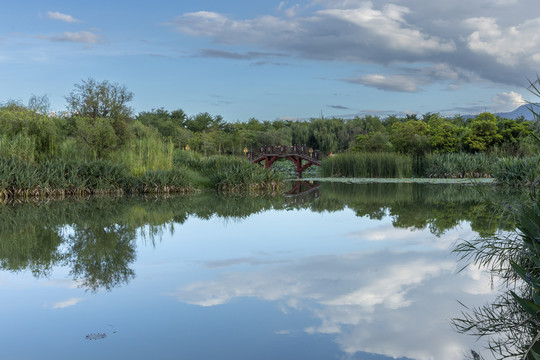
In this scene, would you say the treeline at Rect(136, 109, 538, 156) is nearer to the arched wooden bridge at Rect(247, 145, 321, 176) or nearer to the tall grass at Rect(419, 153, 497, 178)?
the tall grass at Rect(419, 153, 497, 178)

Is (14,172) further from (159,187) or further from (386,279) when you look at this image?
(386,279)

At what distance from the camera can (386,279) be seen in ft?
19.4

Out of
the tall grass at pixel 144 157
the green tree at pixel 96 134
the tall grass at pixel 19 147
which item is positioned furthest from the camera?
the green tree at pixel 96 134

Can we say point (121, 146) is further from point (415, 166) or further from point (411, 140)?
point (411, 140)

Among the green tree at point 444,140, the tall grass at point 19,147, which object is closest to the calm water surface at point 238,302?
the tall grass at point 19,147

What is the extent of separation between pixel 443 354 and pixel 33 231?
7.98 m

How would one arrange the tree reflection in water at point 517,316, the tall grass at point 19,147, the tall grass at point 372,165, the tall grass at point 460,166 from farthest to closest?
the tall grass at point 372,165
the tall grass at point 460,166
the tall grass at point 19,147
the tree reflection in water at point 517,316

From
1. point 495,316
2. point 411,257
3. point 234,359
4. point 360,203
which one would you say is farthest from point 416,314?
point 360,203

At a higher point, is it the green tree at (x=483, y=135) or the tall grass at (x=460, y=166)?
the green tree at (x=483, y=135)

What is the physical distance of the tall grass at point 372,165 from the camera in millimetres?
26594

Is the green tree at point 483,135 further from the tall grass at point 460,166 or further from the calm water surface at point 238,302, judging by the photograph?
the calm water surface at point 238,302

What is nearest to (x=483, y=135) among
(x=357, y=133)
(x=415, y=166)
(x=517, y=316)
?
(x=415, y=166)

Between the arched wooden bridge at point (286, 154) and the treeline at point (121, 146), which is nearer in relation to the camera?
the treeline at point (121, 146)

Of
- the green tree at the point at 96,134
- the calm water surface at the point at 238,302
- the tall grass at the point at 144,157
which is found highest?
the green tree at the point at 96,134
